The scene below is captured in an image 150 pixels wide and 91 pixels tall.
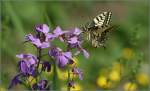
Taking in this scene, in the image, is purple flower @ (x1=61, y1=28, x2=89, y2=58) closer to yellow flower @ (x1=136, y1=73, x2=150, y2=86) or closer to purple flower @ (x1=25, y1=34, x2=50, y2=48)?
purple flower @ (x1=25, y1=34, x2=50, y2=48)

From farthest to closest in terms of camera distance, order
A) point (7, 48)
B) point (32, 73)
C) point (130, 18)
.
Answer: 1. point (130, 18)
2. point (7, 48)
3. point (32, 73)

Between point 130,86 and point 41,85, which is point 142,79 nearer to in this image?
point 130,86

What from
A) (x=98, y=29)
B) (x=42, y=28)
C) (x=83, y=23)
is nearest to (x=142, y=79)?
(x=83, y=23)

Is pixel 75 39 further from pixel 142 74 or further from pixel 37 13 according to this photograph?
pixel 37 13

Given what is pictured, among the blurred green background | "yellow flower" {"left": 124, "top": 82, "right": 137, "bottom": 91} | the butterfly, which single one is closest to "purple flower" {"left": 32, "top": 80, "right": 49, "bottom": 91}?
the butterfly

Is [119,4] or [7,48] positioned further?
[119,4]

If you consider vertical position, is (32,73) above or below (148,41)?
below

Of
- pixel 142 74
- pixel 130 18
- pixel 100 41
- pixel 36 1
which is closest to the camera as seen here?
pixel 100 41

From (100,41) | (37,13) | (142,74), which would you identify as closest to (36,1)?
(37,13)
